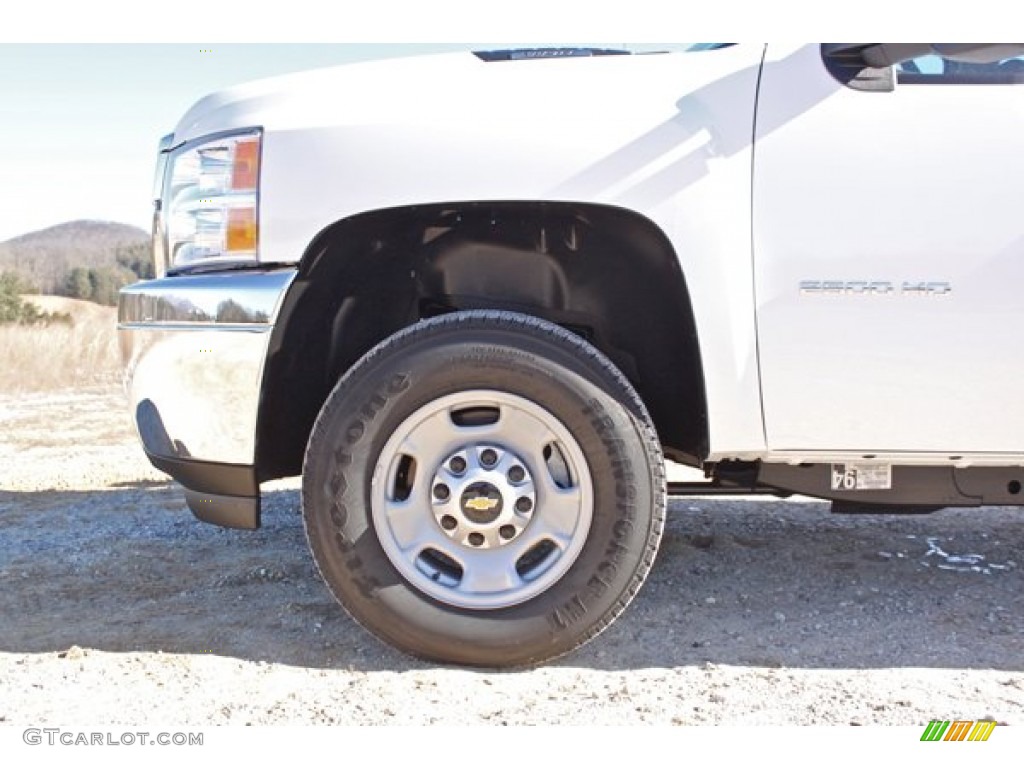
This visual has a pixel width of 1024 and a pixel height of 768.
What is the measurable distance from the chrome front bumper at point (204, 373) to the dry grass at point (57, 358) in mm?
8945

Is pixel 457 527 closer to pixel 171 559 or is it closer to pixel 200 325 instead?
pixel 200 325

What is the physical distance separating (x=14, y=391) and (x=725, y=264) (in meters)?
10.1

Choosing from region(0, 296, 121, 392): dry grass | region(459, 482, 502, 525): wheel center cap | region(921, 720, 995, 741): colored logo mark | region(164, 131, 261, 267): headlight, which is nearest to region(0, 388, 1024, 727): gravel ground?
region(921, 720, 995, 741): colored logo mark

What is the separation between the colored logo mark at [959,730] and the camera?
257cm

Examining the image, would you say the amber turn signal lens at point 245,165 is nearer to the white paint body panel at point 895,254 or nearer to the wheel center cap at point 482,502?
the wheel center cap at point 482,502

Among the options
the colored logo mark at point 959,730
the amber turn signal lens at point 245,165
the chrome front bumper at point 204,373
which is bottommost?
the colored logo mark at point 959,730

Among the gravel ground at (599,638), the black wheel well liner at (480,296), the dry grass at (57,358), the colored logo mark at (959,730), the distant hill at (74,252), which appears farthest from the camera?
the distant hill at (74,252)

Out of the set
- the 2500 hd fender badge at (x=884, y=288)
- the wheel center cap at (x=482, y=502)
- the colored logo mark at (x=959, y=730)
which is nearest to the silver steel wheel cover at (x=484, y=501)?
the wheel center cap at (x=482, y=502)

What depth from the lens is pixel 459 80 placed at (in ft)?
10.0

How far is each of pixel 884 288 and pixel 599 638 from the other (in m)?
1.32

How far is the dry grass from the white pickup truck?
926cm

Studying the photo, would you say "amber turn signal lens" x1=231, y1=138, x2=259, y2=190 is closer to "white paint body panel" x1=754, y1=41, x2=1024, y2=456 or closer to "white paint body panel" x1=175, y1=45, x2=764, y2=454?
"white paint body panel" x1=175, y1=45, x2=764, y2=454

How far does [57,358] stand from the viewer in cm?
1232

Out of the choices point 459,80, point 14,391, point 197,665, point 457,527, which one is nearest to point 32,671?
point 197,665
